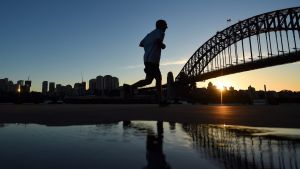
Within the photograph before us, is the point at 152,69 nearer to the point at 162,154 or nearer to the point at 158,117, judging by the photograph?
the point at 158,117

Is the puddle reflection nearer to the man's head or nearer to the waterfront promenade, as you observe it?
the waterfront promenade

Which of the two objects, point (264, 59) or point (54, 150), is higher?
point (264, 59)

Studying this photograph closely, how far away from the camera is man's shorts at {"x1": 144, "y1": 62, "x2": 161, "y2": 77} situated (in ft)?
23.9

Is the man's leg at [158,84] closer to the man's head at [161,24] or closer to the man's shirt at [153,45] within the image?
the man's shirt at [153,45]

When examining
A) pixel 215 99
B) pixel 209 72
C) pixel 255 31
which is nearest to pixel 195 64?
pixel 209 72

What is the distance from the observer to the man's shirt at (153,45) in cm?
703

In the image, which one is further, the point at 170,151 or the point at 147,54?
the point at 147,54

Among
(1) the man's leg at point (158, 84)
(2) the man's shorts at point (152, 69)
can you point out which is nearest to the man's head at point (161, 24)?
(2) the man's shorts at point (152, 69)

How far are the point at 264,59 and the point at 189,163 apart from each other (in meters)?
57.4

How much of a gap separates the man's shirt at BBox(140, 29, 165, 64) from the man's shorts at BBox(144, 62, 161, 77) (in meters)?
0.10

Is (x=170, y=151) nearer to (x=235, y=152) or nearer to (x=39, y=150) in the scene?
(x=235, y=152)

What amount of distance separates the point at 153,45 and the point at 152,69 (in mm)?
678

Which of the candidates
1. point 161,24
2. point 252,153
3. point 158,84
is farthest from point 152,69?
point 252,153

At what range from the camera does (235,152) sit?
5.55 feet
